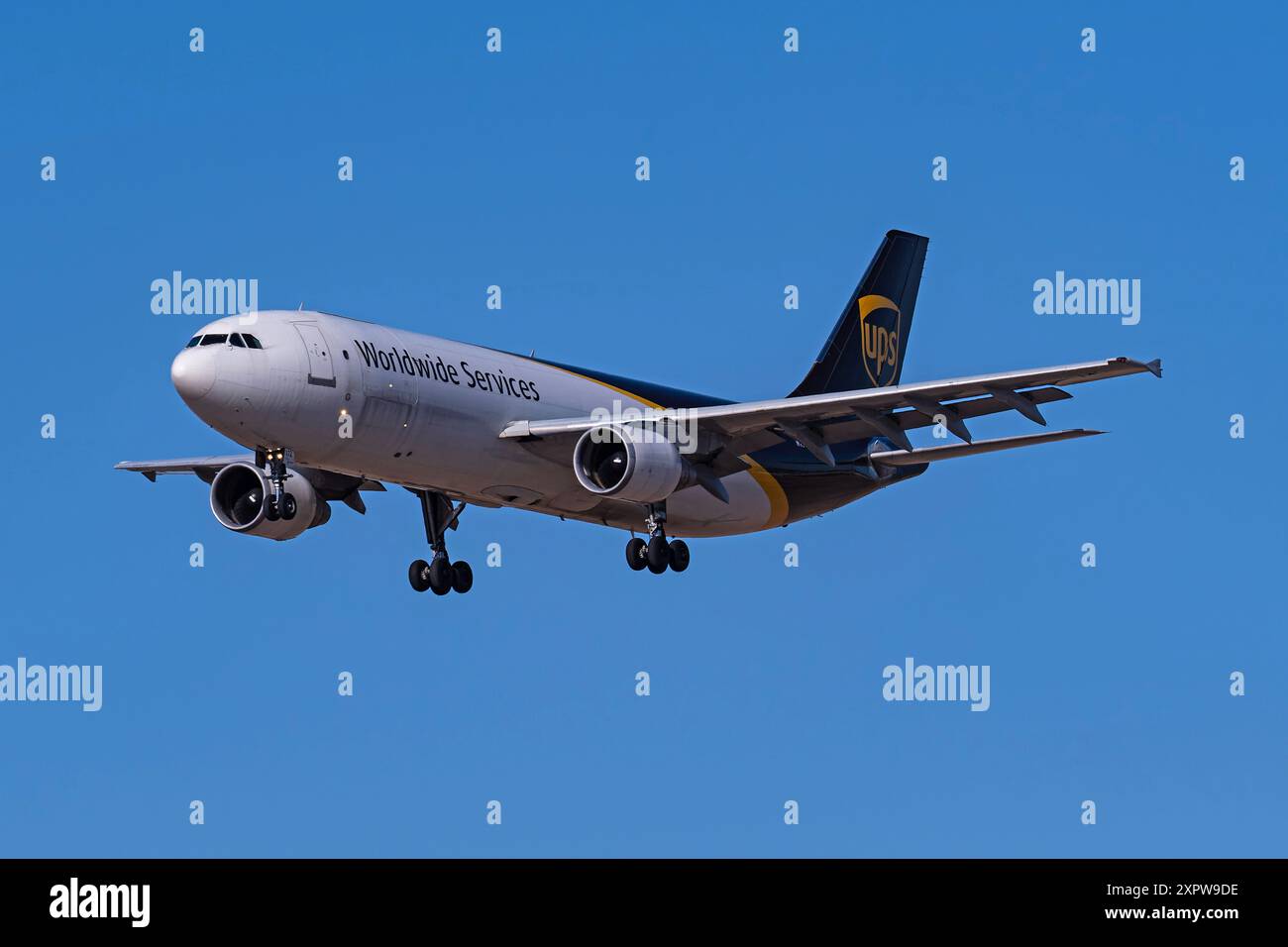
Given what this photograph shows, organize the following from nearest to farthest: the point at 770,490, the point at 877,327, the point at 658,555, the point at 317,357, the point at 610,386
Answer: the point at 317,357 < the point at 658,555 < the point at 610,386 < the point at 770,490 < the point at 877,327

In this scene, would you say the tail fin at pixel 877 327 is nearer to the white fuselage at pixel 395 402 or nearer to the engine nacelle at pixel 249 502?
the white fuselage at pixel 395 402

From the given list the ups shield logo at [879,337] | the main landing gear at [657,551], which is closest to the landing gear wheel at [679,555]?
the main landing gear at [657,551]

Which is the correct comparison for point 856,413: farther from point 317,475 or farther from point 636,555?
point 317,475

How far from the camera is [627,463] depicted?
47.1 metres

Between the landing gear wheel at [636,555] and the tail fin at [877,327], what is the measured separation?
8.65 meters

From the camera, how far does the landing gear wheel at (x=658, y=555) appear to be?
162ft

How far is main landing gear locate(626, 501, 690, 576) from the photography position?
49375 millimetres

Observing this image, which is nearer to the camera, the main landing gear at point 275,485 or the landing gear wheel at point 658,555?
the main landing gear at point 275,485

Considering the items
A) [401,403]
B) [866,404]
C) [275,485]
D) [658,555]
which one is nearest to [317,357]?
[401,403]

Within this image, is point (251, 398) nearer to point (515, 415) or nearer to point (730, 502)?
point (515, 415)

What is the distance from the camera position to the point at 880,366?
59781mm

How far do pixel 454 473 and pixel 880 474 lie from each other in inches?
522

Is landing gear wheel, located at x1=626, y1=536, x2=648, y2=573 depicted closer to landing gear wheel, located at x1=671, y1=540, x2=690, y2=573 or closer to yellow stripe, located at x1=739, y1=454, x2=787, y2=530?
landing gear wheel, located at x1=671, y1=540, x2=690, y2=573

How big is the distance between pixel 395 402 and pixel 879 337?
1951 cm
